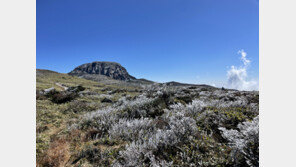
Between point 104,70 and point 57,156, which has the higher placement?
point 104,70

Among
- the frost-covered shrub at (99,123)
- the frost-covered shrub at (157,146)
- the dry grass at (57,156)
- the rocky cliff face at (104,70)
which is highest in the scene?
the rocky cliff face at (104,70)

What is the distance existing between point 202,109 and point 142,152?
3175 millimetres

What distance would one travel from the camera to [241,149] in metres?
2.03

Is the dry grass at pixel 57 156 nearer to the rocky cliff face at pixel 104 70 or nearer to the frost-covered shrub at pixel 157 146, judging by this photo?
the frost-covered shrub at pixel 157 146

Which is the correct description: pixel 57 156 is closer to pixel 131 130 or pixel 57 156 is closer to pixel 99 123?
pixel 99 123

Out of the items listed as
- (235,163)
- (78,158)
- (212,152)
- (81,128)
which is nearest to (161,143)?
(212,152)

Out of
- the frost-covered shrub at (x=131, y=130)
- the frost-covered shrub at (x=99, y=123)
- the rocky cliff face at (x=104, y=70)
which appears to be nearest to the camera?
the frost-covered shrub at (x=131, y=130)

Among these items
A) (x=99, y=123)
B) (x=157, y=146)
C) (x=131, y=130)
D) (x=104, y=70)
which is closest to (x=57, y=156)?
(x=99, y=123)

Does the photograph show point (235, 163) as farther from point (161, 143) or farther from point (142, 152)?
point (142, 152)

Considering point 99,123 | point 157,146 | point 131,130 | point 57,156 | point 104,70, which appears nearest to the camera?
point 157,146

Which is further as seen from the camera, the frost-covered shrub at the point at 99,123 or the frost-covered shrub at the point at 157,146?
the frost-covered shrub at the point at 99,123

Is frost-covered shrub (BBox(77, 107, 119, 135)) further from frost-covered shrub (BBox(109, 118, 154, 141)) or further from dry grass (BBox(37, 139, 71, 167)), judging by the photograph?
dry grass (BBox(37, 139, 71, 167))

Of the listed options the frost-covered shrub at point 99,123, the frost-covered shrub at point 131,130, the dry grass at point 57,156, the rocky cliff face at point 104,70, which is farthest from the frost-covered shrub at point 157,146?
the rocky cliff face at point 104,70
